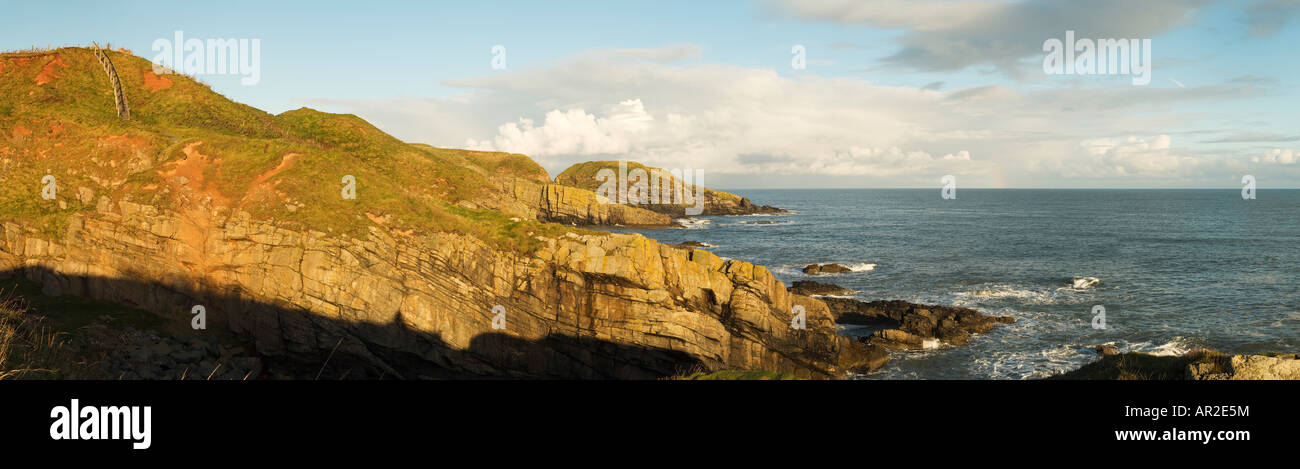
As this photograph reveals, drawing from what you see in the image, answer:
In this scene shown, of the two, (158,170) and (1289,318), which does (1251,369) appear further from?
(1289,318)

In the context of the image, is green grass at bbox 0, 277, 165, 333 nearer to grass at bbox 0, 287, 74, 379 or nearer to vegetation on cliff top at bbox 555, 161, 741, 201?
grass at bbox 0, 287, 74, 379

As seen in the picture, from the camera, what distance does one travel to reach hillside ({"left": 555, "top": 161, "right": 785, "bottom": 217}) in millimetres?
146875

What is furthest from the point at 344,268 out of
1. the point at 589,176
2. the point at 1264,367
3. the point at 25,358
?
the point at 589,176

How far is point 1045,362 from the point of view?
35.4m

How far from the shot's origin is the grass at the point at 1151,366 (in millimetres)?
14305

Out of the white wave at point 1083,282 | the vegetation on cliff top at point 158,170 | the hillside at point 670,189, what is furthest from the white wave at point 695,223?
the vegetation on cliff top at point 158,170

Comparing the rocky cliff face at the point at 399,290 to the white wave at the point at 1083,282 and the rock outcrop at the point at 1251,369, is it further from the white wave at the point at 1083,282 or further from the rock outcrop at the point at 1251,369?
the white wave at the point at 1083,282

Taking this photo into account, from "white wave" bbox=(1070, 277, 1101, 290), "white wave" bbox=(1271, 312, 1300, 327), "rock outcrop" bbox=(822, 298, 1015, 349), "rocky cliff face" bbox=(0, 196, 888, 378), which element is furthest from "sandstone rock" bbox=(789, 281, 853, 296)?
"white wave" bbox=(1271, 312, 1300, 327)

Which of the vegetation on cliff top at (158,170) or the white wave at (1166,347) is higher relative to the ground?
the vegetation on cliff top at (158,170)

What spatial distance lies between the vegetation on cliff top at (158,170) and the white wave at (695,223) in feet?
260
